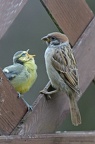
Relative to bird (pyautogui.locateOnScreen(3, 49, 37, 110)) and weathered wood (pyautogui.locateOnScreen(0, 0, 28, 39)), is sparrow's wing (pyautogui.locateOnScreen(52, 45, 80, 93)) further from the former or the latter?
weathered wood (pyautogui.locateOnScreen(0, 0, 28, 39))

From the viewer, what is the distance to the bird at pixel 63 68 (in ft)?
11.4

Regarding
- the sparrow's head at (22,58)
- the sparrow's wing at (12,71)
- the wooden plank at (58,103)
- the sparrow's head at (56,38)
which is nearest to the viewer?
the wooden plank at (58,103)

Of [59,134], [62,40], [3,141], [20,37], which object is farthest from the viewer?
[20,37]

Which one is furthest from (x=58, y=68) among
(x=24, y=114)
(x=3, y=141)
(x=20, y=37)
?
(x=20, y=37)

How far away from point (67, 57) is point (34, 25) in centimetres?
406

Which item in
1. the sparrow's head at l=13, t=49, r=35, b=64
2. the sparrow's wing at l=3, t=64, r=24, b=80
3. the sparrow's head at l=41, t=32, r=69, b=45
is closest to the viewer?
the sparrow's wing at l=3, t=64, r=24, b=80

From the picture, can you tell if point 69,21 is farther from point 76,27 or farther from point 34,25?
point 34,25

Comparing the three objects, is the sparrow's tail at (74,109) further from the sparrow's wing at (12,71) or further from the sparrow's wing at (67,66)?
the sparrow's wing at (12,71)

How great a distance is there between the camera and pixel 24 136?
302cm

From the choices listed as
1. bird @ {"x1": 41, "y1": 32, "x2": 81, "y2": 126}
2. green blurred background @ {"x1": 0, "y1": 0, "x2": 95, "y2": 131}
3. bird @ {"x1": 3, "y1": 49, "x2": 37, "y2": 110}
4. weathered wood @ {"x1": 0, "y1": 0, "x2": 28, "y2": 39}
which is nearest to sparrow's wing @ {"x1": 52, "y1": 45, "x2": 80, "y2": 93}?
bird @ {"x1": 41, "y1": 32, "x2": 81, "y2": 126}

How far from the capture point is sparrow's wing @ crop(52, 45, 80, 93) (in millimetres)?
3515

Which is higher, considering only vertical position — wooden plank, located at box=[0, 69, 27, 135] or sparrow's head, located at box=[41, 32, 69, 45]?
wooden plank, located at box=[0, 69, 27, 135]

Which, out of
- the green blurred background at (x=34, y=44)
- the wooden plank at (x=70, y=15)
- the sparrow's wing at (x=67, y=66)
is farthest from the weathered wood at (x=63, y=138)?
the green blurred background at (x=34, y=44)

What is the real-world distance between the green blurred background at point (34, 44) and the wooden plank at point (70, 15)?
3041 mm
